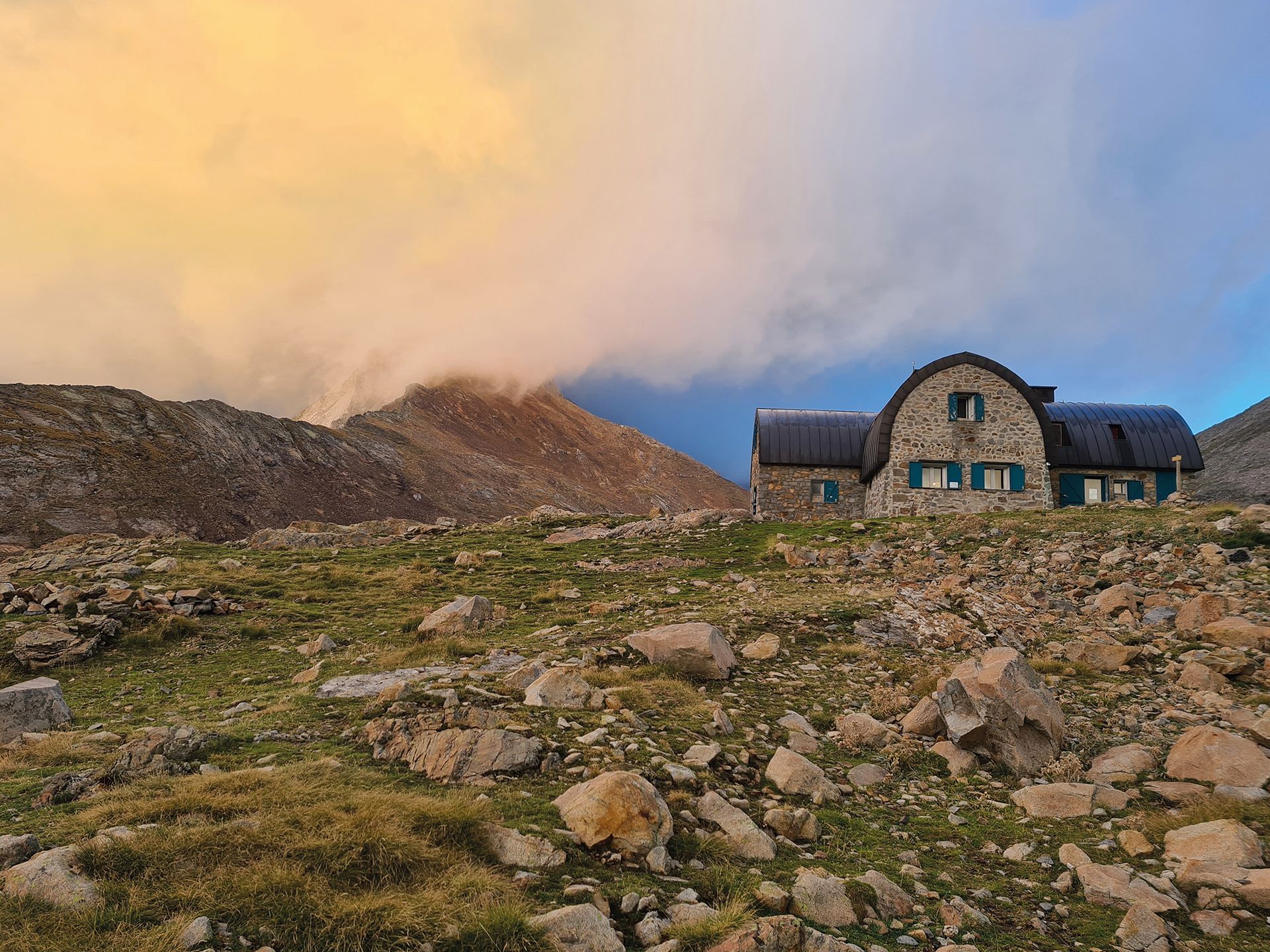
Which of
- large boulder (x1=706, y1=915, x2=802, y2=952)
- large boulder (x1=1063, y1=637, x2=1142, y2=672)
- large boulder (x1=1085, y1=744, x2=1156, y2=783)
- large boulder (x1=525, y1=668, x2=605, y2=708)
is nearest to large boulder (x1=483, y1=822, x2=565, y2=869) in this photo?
large boulder (x1=706, y1=915, x2=802, y2=952)

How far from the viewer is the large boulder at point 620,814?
5.75 metres

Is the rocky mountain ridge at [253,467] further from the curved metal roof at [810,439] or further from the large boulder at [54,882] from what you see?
the large boulder at [54,882]

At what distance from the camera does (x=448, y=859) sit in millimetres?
5145

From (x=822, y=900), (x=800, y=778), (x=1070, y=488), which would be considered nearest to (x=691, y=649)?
(x=800, y=778)

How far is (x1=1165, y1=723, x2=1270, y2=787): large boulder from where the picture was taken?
302 inches

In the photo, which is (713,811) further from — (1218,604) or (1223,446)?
(1223,446)

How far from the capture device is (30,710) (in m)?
9.07

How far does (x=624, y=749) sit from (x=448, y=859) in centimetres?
281

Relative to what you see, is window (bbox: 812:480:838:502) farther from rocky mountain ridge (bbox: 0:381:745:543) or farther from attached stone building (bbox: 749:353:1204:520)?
rocky mountain ridge (bbox: 0:381:745:543)

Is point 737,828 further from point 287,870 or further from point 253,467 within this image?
point 253,467

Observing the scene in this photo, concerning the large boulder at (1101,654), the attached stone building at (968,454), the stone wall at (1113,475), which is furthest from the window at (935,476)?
the large boulder at (1101,654)

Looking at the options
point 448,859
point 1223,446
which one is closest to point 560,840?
point 448,859

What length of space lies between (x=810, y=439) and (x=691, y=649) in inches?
1286

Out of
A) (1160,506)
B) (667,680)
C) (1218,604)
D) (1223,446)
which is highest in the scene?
(1223,446)
